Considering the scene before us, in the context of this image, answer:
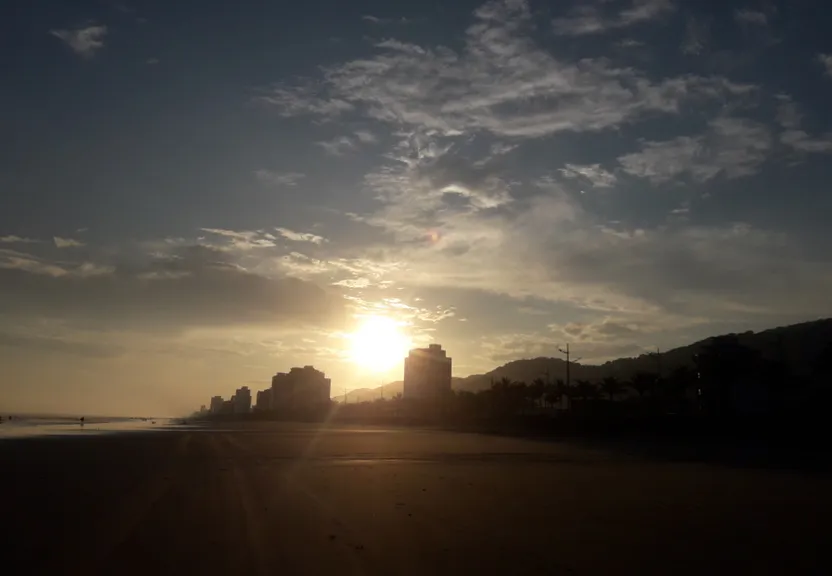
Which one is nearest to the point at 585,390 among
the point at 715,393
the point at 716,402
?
the point at 715,393

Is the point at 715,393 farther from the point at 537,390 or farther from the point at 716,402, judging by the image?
the point at 537,390

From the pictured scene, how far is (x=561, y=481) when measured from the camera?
2459 centimetres

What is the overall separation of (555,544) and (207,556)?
6684 millimetres

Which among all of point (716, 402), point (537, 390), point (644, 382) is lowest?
point (716, 402)

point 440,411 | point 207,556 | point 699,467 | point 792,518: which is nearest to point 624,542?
point 792,518

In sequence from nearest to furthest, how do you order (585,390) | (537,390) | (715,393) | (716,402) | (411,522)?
(411,522)
(716,402)
(715,393)
(585,390)
(537,390)

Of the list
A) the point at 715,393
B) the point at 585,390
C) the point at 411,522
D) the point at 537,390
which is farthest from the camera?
the point at 537,390

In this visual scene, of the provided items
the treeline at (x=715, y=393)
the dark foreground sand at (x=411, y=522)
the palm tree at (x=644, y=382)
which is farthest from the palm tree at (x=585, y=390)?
the dark foreground sand at (x=411, y=522)

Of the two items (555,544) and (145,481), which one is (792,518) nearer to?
(555,544)

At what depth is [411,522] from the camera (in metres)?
15.2

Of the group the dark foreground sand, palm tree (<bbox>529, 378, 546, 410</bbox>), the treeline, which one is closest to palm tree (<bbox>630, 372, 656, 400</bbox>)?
the treeline

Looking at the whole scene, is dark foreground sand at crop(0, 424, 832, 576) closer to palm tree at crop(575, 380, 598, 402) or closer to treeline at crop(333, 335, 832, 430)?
treeline at crop(333, 335, 832, 430)

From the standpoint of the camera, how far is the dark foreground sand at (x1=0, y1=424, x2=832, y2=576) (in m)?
11.3

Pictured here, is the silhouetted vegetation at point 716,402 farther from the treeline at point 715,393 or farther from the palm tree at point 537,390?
the palm tree at point 537,390
